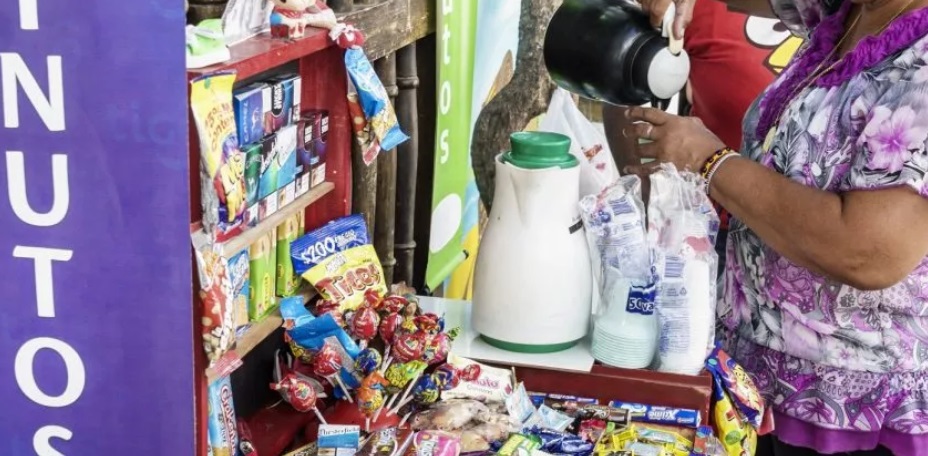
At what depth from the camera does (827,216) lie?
4.94 ft

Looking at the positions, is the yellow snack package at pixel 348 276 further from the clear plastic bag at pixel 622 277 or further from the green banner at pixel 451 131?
the green banner at pixel 451 131

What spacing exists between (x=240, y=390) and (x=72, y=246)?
0.59m

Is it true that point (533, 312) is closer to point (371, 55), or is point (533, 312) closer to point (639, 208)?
point (639, 208)

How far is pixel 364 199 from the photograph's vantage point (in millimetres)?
2227

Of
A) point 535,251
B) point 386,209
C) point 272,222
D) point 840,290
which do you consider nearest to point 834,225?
point 840,290

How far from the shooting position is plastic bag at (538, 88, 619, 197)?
71.6 inches

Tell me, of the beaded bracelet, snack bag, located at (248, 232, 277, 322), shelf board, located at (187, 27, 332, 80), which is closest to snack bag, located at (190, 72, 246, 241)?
shelf board, located at (187, 27, 332, 80)

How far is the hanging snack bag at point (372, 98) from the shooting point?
4.86 feet

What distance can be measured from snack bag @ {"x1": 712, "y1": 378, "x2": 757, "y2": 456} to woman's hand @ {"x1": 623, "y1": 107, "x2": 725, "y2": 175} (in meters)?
0.36

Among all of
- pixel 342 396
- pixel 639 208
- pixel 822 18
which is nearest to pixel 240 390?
pixel 342 396

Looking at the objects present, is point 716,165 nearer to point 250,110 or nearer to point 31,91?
point 250,110

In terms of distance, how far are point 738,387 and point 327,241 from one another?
686 millimetres

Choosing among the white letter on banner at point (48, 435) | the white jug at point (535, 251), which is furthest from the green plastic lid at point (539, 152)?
the white letter on banner at point (48, 435)

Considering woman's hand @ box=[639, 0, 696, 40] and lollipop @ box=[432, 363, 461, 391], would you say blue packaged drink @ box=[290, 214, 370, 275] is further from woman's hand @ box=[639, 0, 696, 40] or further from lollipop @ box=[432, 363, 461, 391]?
woman's hand @ box=[639, 0, 696, 40]
